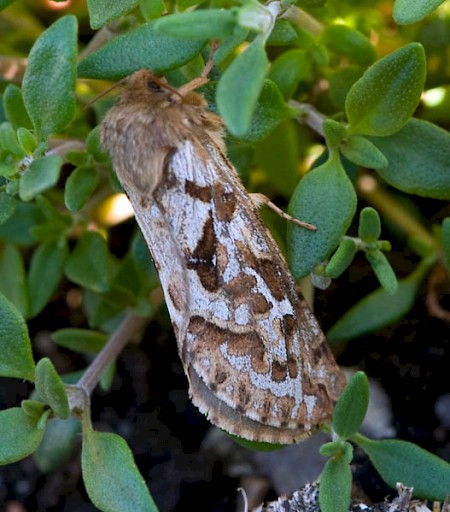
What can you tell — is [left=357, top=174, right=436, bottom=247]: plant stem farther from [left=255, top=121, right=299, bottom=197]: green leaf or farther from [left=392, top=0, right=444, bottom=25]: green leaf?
[left=392, top=0, right=444, bottom=25]: green leaf

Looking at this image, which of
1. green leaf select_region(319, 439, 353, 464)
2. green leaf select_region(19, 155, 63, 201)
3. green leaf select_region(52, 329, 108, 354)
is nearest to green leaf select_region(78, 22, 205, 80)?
green leaf select_region(19, 155, 63, 201)

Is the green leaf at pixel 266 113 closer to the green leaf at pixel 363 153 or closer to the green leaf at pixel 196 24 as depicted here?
the green leaf at pixel 363 153

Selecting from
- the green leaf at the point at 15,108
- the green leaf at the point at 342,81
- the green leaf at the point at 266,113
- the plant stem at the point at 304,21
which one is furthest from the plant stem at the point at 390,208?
the green leaf at the point at 15,108

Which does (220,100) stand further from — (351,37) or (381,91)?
(351,37)

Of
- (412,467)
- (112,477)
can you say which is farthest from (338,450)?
(112,477)

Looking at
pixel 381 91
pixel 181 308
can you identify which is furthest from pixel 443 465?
pixel 381 91
